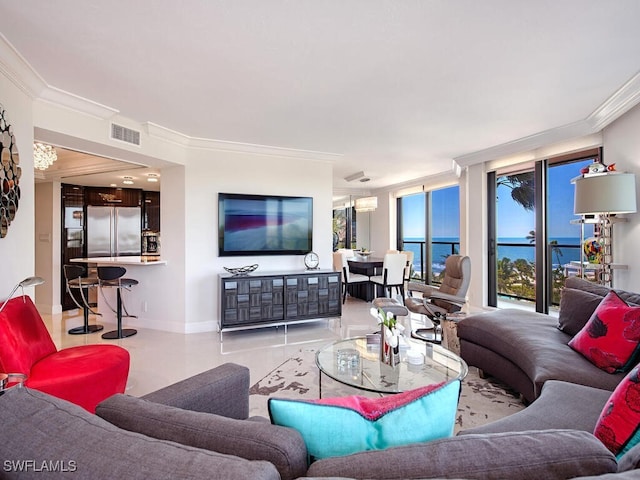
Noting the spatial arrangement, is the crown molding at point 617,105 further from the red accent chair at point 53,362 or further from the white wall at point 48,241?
the white wall at point 48,241

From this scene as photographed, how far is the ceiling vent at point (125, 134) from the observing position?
371 cm

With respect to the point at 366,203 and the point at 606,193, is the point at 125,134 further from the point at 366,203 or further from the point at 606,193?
the point at 366,203

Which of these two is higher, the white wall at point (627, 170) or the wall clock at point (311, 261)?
the white wall at point (627, 170)

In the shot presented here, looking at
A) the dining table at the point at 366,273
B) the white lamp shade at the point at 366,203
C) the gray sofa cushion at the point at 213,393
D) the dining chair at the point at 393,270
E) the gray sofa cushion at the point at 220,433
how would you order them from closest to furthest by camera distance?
the gray sofa cushion at the point at 220,433 < the gray sofa cushion at the point at 213,393 < the dining chair at the point at 393,270 < the dining table at the point at 366,273 < the white lamp shade at the point at 366,203

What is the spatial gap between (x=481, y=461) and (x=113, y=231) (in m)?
7.42

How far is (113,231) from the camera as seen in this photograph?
675cm

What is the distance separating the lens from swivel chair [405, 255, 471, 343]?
13.6 ft

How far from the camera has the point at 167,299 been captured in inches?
189

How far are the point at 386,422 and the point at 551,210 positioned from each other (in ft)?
17.2

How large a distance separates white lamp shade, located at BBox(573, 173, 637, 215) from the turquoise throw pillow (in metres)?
3.32

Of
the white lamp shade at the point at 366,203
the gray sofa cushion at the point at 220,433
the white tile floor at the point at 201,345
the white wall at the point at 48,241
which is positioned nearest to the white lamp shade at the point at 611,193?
the white tile floor at the point at 201,345

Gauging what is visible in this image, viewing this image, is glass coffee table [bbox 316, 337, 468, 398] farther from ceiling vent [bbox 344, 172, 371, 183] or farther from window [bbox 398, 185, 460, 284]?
window [bbox 398, 185, 460, 284]

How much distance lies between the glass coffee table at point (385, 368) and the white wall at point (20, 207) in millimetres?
A: 2343

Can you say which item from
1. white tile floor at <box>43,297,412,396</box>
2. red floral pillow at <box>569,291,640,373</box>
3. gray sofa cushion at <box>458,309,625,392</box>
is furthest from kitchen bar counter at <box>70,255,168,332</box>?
red floral pillow at <box>569,291,640,373</box>
